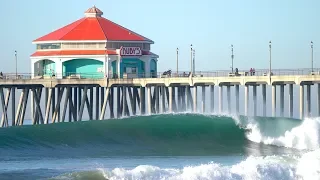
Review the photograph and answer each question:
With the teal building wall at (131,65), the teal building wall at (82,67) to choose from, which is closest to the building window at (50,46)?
the teal building wall at (82,67)

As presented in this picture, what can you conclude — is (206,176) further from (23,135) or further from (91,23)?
(91,23)

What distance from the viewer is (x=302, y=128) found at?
5800 cm

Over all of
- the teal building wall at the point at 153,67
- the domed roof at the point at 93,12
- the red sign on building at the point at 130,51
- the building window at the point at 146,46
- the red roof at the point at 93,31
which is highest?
the domed roof at the point at 93,12

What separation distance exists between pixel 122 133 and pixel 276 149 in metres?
8.51

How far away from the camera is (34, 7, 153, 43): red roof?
75750mm

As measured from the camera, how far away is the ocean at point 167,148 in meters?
38.5

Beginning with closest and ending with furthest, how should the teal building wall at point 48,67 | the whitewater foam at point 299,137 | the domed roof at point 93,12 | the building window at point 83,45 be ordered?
the whitewater foam at point 299,137 < the building window at point 83,45 < the teal building wall at point 48,67 < the domed roof at point 93,12

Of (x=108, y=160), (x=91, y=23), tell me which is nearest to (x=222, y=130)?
(x=108, y=160)

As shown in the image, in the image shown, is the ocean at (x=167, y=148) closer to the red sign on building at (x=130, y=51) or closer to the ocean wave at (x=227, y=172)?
the ocean wave at (x=227, y=172)

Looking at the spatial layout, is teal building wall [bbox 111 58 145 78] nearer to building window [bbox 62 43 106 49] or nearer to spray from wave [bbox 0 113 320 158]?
building window [bbox 62 43 106 49]

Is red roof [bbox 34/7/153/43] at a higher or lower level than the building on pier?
higher

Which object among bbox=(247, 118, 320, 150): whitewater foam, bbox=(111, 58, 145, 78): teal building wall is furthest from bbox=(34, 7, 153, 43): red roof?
bbox=(247, 118, 320, 150): whitewater foam

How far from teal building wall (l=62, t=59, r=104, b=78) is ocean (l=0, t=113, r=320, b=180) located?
1252cm

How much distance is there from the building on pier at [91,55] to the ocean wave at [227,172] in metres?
34.9
